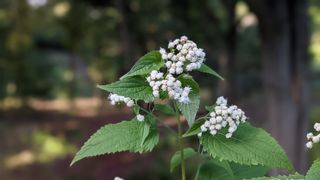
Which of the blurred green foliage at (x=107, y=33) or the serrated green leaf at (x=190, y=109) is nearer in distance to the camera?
the serrated green leaf at (x=190, y=109)

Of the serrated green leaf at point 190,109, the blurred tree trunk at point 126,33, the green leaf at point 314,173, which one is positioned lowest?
the green leaf at point 314,173

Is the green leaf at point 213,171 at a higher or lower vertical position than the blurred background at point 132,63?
lower

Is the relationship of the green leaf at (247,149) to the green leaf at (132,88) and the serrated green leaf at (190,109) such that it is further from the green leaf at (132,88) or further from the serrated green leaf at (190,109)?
the green leaf at (132,88)

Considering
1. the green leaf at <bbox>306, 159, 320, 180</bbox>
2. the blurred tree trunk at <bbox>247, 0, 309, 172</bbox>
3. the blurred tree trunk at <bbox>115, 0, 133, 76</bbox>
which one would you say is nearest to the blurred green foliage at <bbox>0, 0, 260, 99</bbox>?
the blurred tree trunk at <bbox>115, 0, 133, 76</bbox>

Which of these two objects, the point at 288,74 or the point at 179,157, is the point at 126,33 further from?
the point at 179,157

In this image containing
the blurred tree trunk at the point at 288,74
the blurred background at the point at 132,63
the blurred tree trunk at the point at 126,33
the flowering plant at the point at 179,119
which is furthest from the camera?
the blurred tree trunk at the point at 126,33

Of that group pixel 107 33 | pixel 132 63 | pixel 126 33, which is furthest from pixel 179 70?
pixel 107 33

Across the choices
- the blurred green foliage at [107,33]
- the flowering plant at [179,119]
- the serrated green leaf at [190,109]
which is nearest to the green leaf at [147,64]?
the flowering plant at [179,119]
